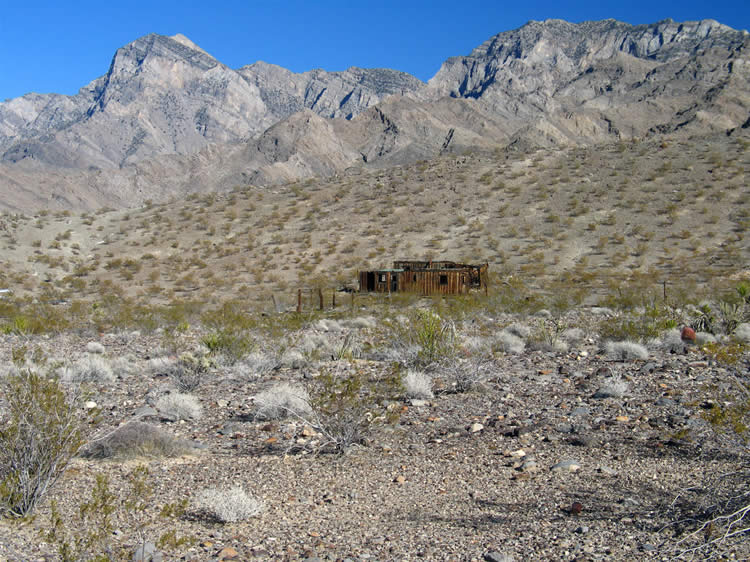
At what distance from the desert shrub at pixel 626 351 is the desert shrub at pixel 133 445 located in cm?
810

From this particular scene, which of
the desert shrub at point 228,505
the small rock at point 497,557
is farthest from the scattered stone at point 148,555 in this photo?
the small rock at point 497,557

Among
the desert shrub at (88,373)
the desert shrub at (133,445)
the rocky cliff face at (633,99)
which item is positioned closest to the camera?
Answer: the desert shrub at (133,445)

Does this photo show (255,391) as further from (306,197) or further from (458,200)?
(306,197)

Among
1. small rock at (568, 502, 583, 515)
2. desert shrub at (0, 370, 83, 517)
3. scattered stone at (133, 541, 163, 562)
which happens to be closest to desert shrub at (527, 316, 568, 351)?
small rock at (568, 502, 583, 515)

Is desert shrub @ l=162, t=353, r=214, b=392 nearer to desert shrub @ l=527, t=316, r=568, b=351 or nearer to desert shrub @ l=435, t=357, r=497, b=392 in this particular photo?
desert shrub @ l=435, t=357, r=497, b=392

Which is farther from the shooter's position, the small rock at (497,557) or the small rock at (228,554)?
the small rock at (228,554)

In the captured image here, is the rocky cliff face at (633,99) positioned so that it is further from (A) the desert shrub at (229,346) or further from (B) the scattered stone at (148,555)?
(B) the scattered stone at (148,555)

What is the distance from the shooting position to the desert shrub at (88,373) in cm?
1156

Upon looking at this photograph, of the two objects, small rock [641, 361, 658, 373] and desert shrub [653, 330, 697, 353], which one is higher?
desert shrub [653, 330, 697, 353]

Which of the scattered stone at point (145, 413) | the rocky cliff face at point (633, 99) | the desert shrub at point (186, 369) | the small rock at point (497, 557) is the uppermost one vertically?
the rocky cliff face at point (633, 99)

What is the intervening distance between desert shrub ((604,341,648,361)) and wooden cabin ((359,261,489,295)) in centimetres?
1342

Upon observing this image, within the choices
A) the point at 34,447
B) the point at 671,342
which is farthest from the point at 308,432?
the point at 671,342

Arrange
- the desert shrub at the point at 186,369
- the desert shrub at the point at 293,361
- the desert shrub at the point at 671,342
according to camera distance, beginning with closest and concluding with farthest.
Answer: the desert shrub at the point at 186,369
the desert shrub at the point at 671,342
the desert shrub at the point at 293,361

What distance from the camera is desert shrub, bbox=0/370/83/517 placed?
5.91 metres
